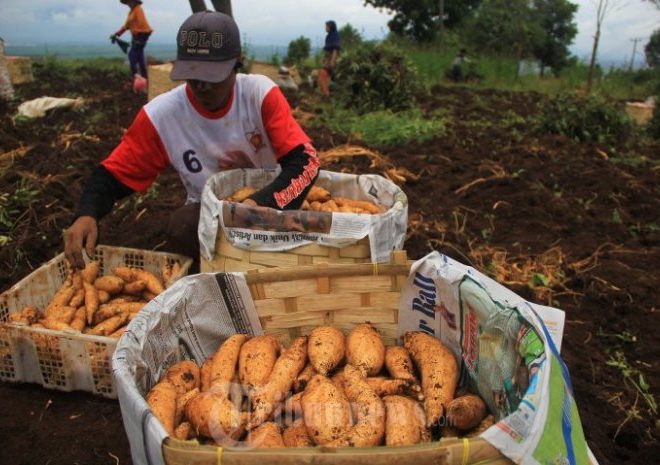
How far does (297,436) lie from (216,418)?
0.69ft

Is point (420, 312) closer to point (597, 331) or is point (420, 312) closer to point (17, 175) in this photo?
point (597, 331)

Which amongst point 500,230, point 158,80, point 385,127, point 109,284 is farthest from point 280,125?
point 158,80

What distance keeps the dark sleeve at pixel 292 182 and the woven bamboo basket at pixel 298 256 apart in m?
0.22

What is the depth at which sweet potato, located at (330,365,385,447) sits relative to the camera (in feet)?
4.30

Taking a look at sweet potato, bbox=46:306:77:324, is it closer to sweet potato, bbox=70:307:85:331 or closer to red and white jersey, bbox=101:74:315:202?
sweet potato, bbox=70:307:85:331

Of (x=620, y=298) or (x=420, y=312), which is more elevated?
(x=420, y=312)

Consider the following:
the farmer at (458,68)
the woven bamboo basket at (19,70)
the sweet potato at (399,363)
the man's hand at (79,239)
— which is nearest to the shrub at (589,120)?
the sweet potato at (399,363)

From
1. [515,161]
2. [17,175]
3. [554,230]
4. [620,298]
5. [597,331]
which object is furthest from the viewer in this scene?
[515,161]

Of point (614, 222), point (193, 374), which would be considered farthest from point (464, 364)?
point (614, 222)

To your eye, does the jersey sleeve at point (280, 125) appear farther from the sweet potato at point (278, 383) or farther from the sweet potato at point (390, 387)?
the sweet potato at point (390, 387)

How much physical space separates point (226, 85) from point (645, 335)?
2358mm

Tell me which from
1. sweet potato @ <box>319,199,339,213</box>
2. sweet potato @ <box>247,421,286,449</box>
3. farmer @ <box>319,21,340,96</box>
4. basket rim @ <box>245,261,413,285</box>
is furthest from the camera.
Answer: farmer @ <box>319,21,340,96</box>

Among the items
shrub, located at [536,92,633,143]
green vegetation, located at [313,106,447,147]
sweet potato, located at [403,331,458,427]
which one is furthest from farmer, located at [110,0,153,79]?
sweet potato, located at [403,331,458,427]

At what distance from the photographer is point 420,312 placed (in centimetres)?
184
